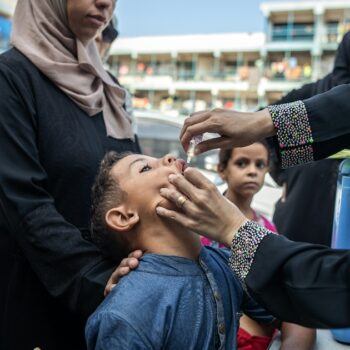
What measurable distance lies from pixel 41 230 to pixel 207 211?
51 centimetres

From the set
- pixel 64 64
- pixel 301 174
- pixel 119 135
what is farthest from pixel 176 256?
pixel 301 174

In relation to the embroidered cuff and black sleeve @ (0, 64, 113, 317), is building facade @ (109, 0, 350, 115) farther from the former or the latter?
the embroidered cuff

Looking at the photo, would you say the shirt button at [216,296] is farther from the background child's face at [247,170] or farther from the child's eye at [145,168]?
the background child's face at [247,170]

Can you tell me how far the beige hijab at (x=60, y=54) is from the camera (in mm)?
1526

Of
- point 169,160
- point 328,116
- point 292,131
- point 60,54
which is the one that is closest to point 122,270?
point 169,160

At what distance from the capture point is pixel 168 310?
1.09 m

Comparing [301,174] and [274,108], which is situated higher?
[274,108]

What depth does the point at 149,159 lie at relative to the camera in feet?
4.50

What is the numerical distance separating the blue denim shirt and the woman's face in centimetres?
85

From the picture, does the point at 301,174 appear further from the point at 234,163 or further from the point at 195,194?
the point at 195,194

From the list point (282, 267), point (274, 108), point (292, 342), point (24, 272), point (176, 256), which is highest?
point (274, 108)

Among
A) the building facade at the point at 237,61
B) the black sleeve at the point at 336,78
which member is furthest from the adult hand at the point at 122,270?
the building facade at the point at 237,61

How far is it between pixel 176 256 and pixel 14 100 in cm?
65

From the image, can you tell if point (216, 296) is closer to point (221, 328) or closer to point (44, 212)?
point (221, 328)
